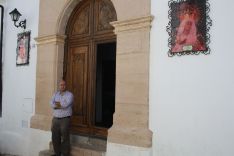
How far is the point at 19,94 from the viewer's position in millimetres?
8016

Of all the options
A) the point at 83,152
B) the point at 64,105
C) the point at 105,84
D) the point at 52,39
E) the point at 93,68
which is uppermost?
the point at 52,39

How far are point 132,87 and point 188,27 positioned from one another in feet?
4.61

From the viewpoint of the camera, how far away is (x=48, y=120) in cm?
704

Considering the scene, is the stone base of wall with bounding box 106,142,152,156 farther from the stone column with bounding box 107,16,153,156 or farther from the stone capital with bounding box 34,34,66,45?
the stone capital with bounding box 34,34,66,45

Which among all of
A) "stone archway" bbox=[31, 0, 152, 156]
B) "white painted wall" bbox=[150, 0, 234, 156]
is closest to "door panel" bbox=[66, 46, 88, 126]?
"stone archway" bbox=[31, 0, 152, 156]

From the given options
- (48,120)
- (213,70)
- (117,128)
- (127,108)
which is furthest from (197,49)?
(48,120)

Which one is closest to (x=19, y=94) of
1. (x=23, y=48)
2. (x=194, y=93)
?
(x=23, y=48)

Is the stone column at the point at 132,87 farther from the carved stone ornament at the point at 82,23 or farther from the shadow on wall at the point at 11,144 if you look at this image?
the shadow on wall at the point at 11,144

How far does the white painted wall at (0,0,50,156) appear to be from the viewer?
7574 millimetres

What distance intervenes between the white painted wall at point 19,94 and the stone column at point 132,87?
2284mm

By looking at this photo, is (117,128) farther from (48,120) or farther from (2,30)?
(2,30)

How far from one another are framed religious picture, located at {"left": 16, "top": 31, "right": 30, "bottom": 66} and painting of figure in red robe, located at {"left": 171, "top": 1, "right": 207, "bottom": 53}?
425 centimetres

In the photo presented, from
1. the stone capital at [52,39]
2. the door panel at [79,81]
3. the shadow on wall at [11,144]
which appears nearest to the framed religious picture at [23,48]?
the stone capital at [52,39]

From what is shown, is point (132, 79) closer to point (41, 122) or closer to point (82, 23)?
point (82, 23)
